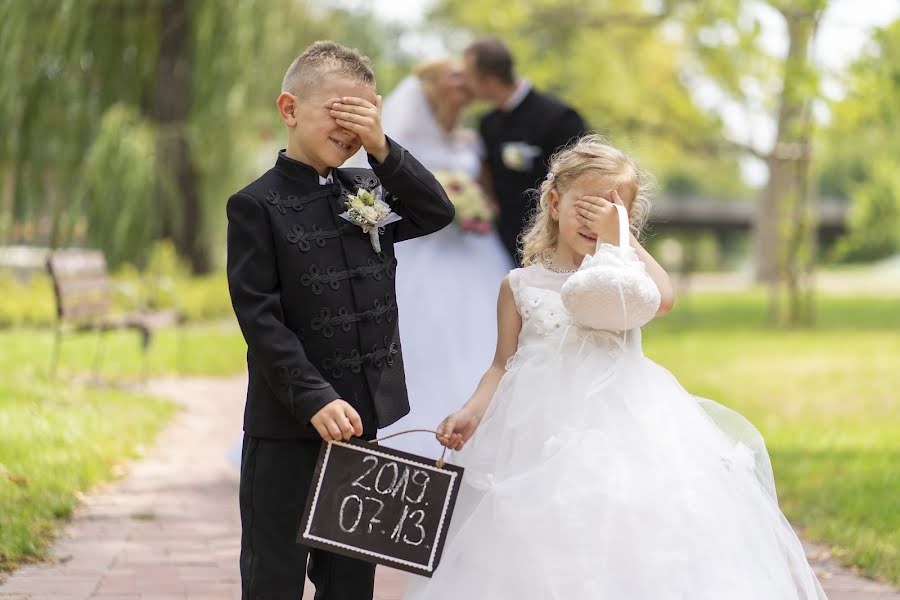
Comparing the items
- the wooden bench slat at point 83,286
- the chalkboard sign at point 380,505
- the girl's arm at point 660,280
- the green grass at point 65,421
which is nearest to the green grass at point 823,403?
the girl's arm at point 660,280

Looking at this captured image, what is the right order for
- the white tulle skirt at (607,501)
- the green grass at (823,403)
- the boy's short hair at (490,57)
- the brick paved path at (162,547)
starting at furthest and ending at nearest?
the boy's short hair at (490,57) < the green grass at (823,403) < the brick paved path at (162,547) < the white tulle skirt at (607,501)

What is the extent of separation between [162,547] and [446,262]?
202 cm

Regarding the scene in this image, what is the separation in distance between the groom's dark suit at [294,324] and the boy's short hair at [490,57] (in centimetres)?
290

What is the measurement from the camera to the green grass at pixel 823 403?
539 cm

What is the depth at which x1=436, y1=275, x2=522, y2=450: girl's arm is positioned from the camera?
320 cm

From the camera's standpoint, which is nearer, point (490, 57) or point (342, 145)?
point (342, 145)

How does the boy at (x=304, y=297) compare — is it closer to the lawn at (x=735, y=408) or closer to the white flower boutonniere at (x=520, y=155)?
the lawn at (x=735, y=408)

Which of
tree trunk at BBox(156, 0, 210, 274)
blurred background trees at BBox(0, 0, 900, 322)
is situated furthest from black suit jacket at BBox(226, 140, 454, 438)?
tree trunk at BBox(156, 0, 210, 274)

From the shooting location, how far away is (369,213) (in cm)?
301

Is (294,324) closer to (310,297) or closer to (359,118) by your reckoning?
(310,297)

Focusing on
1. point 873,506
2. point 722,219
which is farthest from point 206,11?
point 722,219

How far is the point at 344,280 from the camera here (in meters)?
3.00

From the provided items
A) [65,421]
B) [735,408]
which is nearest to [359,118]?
[65,421]

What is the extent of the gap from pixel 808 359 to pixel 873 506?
7366mm
